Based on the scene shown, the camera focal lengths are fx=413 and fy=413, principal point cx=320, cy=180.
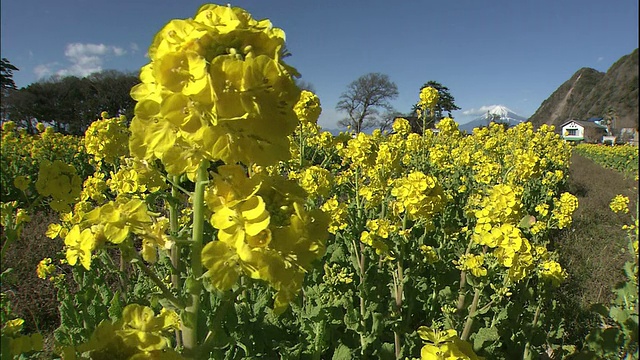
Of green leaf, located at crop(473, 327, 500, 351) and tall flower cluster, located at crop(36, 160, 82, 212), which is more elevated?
tall flower cluster, located at crop(36, 160, 82, 212)

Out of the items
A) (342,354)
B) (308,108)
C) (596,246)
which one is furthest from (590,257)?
(342,354)

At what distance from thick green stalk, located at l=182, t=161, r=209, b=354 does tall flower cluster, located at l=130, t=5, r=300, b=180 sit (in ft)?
0.16

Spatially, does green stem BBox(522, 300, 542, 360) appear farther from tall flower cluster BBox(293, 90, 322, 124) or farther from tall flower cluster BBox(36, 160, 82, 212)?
tall flower cluster BBox(36, 160, 82, 212)

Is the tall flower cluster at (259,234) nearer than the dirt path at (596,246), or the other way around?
the tall flower cluster at (259,234)

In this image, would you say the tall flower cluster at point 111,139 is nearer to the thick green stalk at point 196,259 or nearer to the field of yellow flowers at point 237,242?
the field of yellow flowers at point 237,242

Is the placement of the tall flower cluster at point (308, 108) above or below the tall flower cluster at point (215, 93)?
above

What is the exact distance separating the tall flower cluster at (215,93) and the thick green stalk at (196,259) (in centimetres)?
5

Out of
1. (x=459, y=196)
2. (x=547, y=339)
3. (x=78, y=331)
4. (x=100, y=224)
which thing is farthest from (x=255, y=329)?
(x=459, y=196)

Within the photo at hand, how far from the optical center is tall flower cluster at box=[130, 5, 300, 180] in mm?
1078

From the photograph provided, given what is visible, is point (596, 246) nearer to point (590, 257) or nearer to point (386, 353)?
point (590, 257)

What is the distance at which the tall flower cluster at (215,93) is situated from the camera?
3.54ft

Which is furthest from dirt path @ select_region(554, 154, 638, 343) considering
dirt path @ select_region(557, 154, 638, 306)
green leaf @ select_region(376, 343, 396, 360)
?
green leaf @ select_region(376, 343, 396, 360)

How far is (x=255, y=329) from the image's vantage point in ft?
8.97

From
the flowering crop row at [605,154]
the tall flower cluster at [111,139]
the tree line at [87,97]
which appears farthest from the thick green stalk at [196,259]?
the flowering crop row at [605,154]
